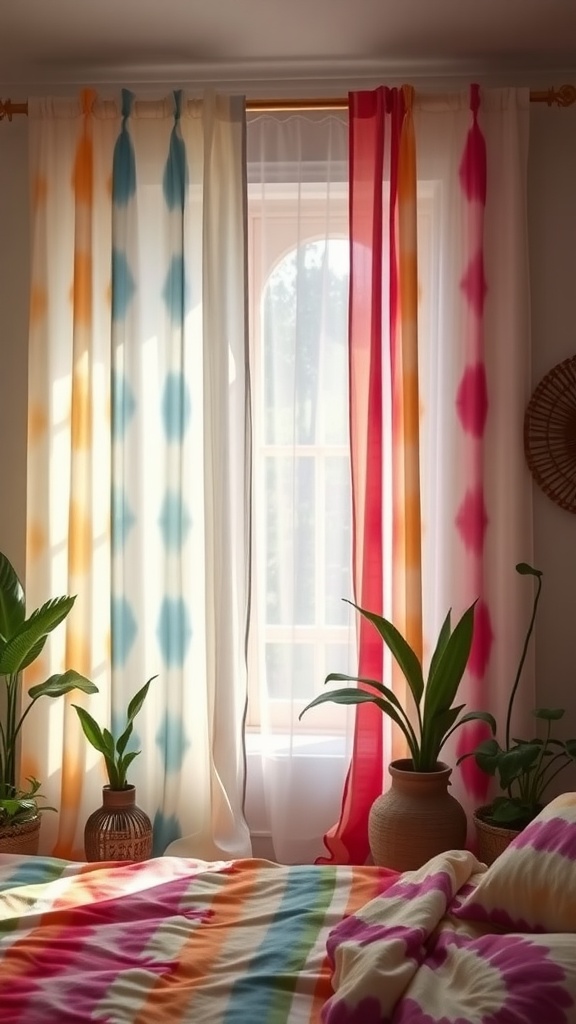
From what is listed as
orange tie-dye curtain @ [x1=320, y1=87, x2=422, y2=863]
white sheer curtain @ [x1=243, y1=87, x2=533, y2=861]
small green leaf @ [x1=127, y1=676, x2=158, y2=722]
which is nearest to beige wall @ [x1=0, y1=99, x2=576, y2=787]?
white sheer curtain @ [x1=243, y1=87, x2=533, y2=861]

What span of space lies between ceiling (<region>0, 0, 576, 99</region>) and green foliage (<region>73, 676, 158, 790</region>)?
203 cm

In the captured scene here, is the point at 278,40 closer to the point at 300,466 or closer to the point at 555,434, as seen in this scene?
the point at 300,466

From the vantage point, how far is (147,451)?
3666 mm

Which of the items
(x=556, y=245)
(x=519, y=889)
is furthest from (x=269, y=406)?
(x=519, y=889)

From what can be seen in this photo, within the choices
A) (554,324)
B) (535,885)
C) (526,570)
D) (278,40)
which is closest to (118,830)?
(526,570)

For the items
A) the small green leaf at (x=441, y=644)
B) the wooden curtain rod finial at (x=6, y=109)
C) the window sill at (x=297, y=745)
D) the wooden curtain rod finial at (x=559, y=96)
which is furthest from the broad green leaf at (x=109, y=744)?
the wooden curtain rod finial at (x=559, y=96)

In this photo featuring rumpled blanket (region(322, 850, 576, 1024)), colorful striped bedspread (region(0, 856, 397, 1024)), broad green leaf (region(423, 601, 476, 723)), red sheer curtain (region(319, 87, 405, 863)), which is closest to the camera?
rumpled blanket (region(322, 850, 576, 1024))

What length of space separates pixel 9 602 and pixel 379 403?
1332 mm

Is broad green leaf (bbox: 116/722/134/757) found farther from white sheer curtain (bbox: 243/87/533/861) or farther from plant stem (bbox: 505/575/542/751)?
plant stem (bbox: 505/575/542/751)

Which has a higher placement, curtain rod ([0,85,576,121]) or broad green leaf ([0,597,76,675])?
curtain rod ([0,85,576,121])

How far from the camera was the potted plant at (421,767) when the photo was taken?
121 inches

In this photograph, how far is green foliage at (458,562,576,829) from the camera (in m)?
3.15

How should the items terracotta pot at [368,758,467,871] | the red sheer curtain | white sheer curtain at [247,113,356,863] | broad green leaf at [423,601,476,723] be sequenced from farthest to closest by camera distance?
white sheer curtain at [247,113,356,863] < the red sheer curtain < broad green leaf at [423,601,476,723] < terracotta pot at [368,758,467,871]

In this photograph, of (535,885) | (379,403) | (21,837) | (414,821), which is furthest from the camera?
(379,403)
